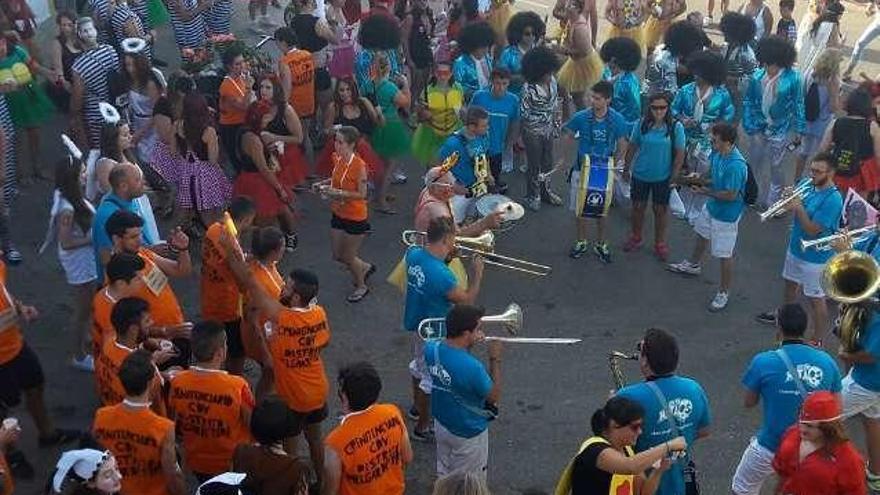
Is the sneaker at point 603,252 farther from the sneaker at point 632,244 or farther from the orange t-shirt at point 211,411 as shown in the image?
the orange t-shirt at point 211,411

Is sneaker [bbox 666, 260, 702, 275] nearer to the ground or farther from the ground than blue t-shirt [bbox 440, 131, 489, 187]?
nearer to the ground

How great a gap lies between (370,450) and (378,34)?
21.9ft

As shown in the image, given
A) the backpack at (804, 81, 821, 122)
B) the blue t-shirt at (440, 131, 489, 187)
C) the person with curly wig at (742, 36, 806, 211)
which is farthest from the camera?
the backpack at (804, 81, 821, 122)

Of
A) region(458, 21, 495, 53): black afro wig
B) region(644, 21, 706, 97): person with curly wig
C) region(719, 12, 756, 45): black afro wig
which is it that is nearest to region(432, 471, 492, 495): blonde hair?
region(458, 21, 495, 53): black afro wig

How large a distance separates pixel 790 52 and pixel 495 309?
405cm

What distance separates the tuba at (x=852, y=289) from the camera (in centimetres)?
663

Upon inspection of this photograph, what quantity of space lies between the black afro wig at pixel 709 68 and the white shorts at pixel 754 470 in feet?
16.0

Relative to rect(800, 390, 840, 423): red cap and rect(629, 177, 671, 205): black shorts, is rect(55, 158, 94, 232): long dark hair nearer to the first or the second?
rect(629, 177, 671, 205): black shorts

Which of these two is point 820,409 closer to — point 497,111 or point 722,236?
point 722,236

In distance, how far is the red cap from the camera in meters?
5.25

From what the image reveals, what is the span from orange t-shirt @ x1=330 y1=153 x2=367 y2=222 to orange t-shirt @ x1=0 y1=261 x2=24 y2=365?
310 cm

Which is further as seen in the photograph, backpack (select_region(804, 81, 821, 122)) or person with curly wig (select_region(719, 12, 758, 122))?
person with curly wig (select_region(719, 12, 758, 122))

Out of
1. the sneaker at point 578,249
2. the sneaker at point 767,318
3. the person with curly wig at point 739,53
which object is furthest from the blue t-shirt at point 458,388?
the person with curly wig at point 739,53

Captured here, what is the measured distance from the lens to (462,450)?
6.32 m
